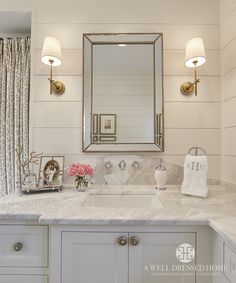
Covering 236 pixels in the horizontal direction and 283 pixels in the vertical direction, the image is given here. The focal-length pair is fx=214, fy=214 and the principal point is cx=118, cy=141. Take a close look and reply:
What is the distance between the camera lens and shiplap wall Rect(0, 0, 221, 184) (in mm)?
1631

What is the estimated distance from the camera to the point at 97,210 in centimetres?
105

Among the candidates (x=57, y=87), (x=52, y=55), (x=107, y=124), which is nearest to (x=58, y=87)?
(x=57, y=87)

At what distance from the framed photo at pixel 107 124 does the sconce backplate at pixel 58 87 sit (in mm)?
357

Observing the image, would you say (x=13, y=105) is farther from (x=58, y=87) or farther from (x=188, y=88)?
(x=188, y=88)

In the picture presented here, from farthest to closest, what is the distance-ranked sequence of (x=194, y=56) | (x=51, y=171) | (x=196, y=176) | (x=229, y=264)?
1. (x=51, y=171)
2. (x=194, y=56)
3. (x=196, y=176)
4. (x=229, y=264)

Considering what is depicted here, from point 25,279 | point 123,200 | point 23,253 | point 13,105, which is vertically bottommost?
point 25,279

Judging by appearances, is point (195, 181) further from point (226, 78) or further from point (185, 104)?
point (226, 78)

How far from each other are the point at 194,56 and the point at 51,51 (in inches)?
38.9

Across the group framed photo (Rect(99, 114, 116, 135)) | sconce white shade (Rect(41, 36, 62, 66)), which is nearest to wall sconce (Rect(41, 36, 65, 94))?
sconce white shade (Rect(41, 36, 62, 66))

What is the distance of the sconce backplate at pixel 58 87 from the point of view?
Result: 1621mm

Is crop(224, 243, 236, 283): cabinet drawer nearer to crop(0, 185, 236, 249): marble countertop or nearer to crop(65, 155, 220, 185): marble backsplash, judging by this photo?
crop(0, 185, 236, 249): marble countertop

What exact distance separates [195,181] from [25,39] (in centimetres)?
182

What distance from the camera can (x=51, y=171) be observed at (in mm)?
1570

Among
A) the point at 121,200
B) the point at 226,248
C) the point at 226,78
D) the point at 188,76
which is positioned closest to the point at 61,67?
the point at 188,76
